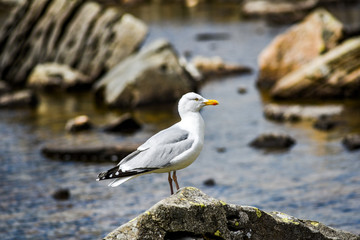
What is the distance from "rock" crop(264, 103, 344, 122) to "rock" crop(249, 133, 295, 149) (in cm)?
297

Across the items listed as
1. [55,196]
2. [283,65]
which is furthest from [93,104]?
[55,196]

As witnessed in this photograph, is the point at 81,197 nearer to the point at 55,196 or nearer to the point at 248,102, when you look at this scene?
the point at 55,196

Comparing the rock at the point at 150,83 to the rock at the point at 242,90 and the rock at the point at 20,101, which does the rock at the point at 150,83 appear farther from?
the rock at the point at 20,101

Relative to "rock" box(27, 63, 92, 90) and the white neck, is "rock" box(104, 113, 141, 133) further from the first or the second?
the white neck

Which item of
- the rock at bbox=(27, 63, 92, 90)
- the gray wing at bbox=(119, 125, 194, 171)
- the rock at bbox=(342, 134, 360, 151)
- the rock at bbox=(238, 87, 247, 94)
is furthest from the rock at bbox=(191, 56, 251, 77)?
the gray wing at bbox=(119, 125, 194, 171)

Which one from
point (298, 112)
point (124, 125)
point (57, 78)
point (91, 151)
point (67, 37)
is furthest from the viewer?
point (67, 37)

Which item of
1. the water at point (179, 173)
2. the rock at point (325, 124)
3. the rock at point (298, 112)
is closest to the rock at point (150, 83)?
the water at point (179, 173)

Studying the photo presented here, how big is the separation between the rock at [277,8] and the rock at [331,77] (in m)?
28.4

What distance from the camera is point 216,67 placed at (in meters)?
33.8

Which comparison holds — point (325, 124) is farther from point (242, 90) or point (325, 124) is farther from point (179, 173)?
point (242, 90)

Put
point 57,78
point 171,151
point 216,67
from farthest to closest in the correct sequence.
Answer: point 216,67 → point 57,78 → point 171,151

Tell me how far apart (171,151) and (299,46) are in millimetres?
21422

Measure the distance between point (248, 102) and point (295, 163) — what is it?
27.7 ft

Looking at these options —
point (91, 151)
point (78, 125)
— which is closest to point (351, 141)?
point (91, 151)
